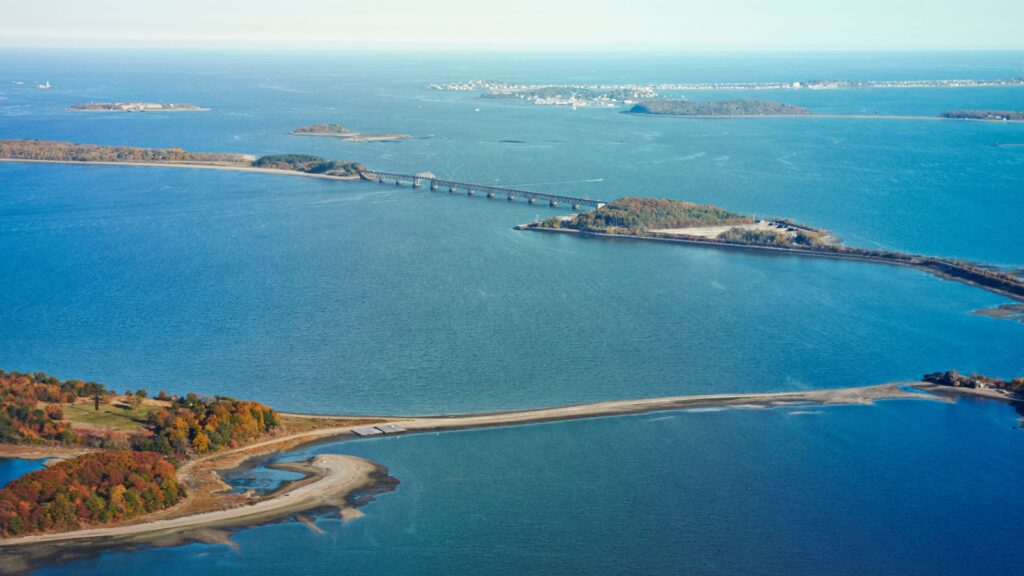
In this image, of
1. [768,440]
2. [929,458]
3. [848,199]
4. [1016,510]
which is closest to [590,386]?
[768,440]

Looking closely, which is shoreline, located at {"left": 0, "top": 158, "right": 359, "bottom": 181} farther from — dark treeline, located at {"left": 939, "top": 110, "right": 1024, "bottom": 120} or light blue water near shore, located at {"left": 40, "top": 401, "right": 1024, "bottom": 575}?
dark treeline, located at {"left": 939, "top": 110, "right": 1024, "bottom": 120}

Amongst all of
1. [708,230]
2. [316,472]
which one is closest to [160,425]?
[316,472]

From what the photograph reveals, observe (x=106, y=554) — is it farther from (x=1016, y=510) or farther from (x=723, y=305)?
(x=723, y=305)

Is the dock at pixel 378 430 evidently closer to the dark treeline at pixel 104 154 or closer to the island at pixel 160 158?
the island at pixel 160 158

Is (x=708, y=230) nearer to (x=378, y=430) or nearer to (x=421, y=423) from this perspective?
(x=421, y=423)

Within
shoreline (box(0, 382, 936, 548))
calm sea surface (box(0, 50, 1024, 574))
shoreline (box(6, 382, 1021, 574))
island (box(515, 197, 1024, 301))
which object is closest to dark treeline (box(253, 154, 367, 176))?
calm sea surface (box(0, 50, 1024, 574))

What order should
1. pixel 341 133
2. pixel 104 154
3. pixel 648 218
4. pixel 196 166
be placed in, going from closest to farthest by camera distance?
pixel 648 218 < pixel 196 166 < pixel 104 154 < pixel 341 133
